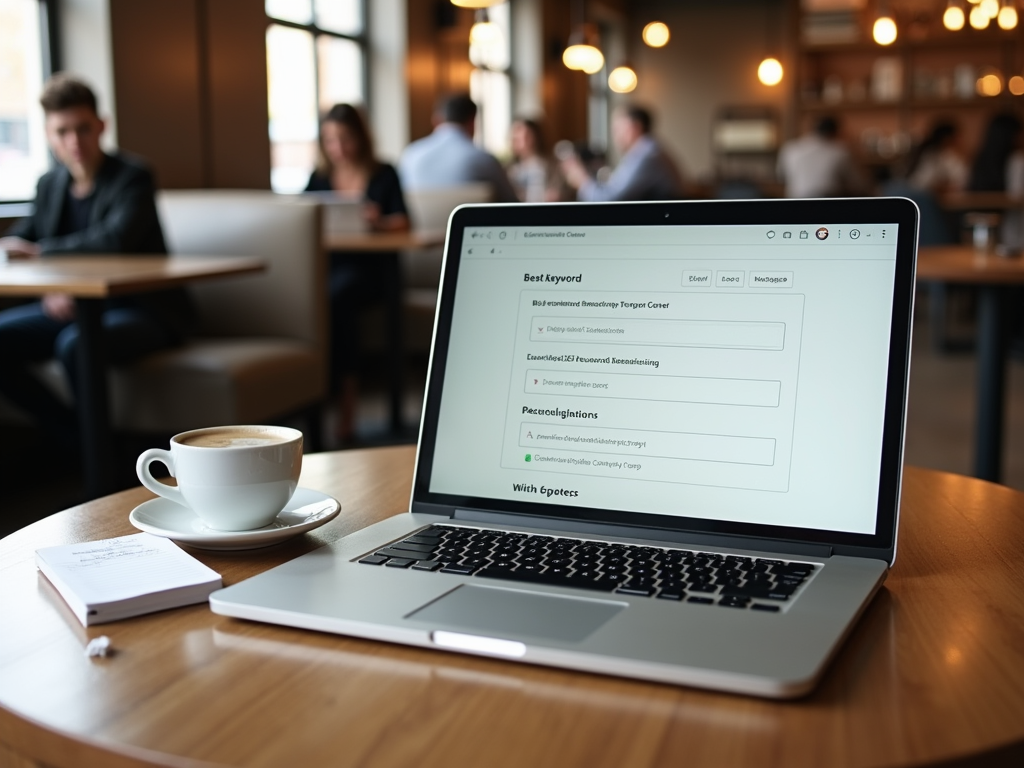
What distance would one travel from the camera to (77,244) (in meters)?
3.00

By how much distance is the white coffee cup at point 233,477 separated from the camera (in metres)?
0.76

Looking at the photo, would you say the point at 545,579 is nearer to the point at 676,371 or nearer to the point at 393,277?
the point at 676,371

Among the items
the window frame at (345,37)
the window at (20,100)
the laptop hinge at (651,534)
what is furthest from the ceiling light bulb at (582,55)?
the laptop hinge at (651,534)

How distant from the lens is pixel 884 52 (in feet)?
33.0

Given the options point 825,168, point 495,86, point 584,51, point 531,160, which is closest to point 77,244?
point 531,160

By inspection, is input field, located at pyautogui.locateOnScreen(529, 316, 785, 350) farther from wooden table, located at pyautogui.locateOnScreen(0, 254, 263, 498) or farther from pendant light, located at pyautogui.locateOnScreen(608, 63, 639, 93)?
pendant light, located at pyautogui.locateOnScreen(608, 63, 639, 93)

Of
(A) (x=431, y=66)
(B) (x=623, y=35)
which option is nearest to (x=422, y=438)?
(A) (x=431, y=66)

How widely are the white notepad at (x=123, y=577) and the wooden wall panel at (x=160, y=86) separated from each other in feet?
12.1

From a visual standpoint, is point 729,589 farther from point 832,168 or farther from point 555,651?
point 832,168

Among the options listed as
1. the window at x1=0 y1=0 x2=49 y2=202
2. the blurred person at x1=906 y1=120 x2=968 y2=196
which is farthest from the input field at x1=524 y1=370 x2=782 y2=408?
the blurred person at x1=906 y1=120 x2=968 y2=196

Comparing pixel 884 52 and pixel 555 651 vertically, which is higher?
pixel 884 52

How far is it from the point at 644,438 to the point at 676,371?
6cm

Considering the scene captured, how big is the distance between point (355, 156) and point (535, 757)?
4.12m

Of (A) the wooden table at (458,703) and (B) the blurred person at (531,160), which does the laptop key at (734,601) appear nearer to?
A: (A) the wooden table at (458,703)
